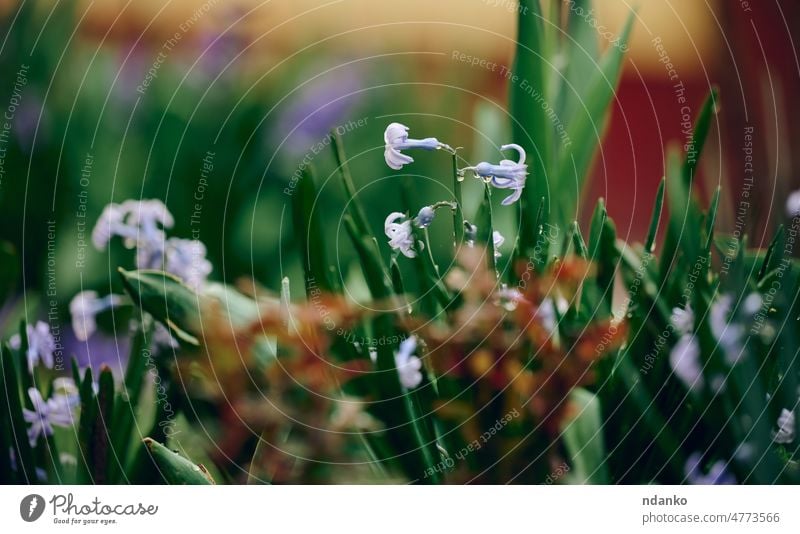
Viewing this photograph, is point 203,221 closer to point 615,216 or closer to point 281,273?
point 281,273

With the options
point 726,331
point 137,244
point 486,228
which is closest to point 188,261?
point 137,244

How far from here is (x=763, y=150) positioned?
31.9 inches

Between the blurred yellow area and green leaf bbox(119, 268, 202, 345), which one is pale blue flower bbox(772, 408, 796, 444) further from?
green leaf bbox(119, 268, 202, 345)

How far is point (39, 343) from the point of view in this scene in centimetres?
77

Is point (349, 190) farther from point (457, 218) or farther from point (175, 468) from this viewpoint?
point (175, 468)

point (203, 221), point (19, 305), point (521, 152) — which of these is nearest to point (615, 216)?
point (521, 152)

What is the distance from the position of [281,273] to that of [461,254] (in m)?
0.16

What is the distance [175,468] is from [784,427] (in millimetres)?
515

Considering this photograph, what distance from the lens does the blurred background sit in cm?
78

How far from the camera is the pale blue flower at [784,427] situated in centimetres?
77

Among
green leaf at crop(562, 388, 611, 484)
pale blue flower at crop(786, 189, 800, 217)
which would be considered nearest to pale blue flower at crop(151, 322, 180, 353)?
green leaf at crop(562, 388, 611, 484)

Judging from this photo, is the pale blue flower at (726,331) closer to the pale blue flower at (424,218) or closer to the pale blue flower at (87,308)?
the pale blue flower at (424,218)

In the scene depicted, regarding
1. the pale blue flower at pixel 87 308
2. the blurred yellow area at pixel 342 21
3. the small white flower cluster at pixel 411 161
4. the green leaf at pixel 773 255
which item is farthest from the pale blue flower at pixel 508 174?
the pale blue flower at pixel 87 308

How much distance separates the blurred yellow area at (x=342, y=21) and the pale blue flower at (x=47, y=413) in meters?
0.32
